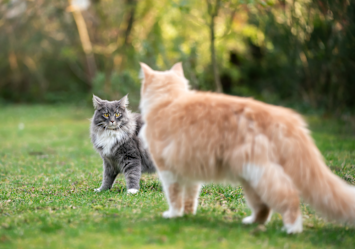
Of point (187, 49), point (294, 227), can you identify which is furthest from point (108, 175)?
point (187, 49)

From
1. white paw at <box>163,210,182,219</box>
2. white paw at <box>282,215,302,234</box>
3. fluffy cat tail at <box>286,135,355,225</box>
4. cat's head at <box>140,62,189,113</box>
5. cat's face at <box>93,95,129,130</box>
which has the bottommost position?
white paw at <box>163,210,182,219</box>

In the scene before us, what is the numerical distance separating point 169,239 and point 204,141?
950 millimetres

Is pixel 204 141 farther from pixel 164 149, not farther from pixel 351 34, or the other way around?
pixel 351 34

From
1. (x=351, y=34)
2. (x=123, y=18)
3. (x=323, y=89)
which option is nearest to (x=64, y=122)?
(x=123, y=18)

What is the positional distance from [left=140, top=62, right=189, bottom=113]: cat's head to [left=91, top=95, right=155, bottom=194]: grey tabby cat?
4.91 ft

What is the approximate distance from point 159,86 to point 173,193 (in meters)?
1.19

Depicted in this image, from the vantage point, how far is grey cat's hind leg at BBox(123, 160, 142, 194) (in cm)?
→ 536

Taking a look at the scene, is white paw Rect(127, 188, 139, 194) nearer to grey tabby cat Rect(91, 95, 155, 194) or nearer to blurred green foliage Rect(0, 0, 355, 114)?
grey tabby cat Rect(91, 95, 155, 194)

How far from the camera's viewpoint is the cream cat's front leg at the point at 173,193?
12.3 feet

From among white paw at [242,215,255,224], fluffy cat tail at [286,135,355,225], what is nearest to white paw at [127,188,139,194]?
white paw at [242,215,255,224]

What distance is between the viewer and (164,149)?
365cm

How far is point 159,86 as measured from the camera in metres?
4.02

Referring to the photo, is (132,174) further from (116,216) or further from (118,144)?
(116,216)

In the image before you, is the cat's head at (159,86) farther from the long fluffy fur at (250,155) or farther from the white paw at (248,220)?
the white paw at (248,220)
